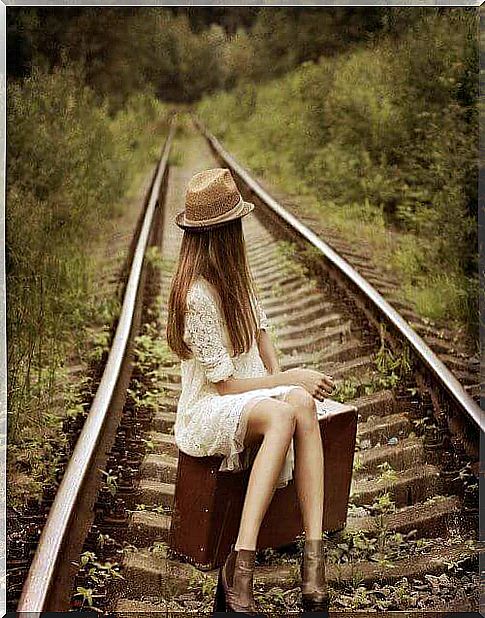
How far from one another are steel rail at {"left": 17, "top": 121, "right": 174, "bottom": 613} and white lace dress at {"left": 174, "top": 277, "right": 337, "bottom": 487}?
1.67 ft

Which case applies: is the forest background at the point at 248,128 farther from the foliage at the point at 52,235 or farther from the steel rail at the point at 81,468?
the steel rail at the point at 81,468

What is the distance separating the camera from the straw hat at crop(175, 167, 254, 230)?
3.31 m

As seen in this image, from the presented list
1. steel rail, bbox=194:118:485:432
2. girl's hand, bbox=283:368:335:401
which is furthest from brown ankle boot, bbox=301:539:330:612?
steel rail, bbox=194:118:485:432

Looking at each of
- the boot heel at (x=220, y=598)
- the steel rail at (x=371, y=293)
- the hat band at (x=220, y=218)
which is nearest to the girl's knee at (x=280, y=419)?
the boot heel at (x=220, y=598)

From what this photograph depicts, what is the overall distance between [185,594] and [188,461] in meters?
0.56

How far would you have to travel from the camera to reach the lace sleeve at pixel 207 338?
3254 millimetres

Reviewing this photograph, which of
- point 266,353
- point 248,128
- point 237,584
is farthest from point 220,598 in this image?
point 248,128

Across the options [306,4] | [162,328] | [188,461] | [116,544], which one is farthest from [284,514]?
[306,4]

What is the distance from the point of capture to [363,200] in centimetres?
431

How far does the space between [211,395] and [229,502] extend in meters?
0.41

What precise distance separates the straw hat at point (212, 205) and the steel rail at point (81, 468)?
31.9 inches

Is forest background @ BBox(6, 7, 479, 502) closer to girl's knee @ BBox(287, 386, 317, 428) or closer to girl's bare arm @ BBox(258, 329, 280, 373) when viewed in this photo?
girl's bare arm @ BBox(258, 329, 280, 373)

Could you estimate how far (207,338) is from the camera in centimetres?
326

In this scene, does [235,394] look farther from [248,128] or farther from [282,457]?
[248,128]
